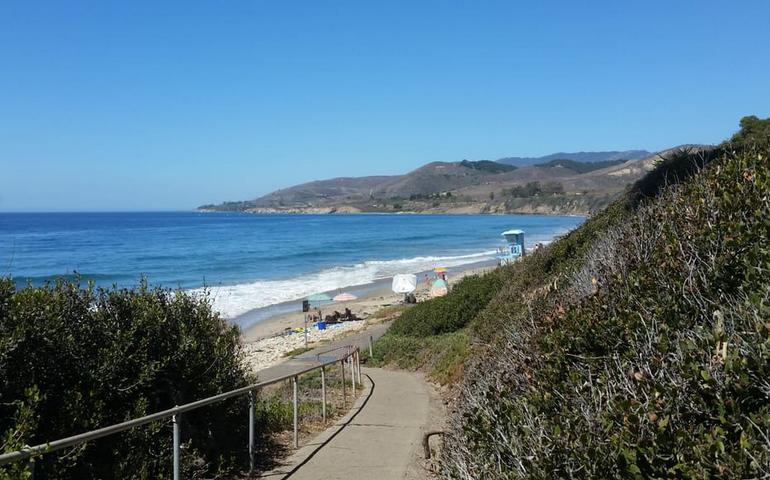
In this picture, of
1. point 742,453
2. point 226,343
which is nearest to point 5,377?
point 226,343

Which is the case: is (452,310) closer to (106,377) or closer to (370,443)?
(370,443)

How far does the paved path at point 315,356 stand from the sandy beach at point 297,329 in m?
1.10

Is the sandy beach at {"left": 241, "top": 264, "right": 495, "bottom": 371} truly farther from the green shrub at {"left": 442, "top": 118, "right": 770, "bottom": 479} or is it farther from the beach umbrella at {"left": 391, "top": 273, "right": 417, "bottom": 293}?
the green shrub at {"left": 442, "top": 118, "right": 770, "bottom": 479}

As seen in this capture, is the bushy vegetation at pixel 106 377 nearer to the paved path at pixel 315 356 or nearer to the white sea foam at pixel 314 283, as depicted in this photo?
the paved path at pixel 315 356

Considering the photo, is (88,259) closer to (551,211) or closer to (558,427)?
(558,427)

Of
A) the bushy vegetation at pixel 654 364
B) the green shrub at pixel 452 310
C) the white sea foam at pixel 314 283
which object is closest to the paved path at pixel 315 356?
the green shrub at pixel 452 310

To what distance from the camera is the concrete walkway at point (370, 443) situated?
231 inches

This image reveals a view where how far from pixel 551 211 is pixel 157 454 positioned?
178m

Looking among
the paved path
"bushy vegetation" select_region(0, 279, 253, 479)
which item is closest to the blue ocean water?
the paved path

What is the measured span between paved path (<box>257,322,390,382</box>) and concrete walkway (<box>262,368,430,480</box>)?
3.76m

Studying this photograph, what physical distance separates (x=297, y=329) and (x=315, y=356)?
9033mm

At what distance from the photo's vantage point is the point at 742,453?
2.36 metres

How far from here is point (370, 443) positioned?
7145 millimetres

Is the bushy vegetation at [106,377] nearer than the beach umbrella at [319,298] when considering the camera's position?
Yes
